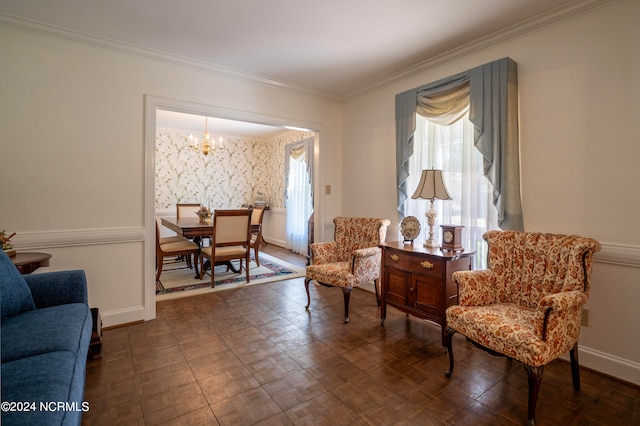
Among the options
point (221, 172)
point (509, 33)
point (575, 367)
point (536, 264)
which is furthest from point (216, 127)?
point (575, 367)

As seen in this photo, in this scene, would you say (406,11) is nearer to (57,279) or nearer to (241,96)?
(241,96)

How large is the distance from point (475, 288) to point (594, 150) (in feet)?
4.35

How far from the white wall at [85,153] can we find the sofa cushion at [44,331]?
40.5 inches

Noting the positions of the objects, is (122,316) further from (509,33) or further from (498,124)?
(509,33)

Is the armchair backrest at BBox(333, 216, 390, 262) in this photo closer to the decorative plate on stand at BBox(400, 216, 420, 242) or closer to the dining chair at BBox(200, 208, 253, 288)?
the decorative plate on stand at BBox(400, 216, 420, 242)

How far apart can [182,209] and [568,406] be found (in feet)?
19.6

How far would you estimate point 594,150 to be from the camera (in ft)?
7.14

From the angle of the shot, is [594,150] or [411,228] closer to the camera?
[594,150]

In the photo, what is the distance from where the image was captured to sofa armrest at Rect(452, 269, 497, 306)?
2.08 metres

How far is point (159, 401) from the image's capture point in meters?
1.80

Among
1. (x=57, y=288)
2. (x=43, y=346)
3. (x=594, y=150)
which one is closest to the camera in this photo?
(x=43, y=346)

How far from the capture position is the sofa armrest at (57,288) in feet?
6.47

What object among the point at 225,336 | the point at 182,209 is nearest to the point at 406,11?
the point at 225,336

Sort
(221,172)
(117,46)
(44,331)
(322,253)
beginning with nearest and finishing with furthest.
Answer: (44,331) < (117,46) < (322,253) < (221,172)
